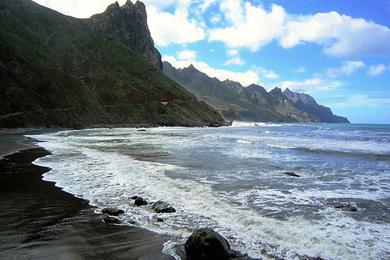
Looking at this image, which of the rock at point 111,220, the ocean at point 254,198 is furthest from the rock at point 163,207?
the rock at point 111,220

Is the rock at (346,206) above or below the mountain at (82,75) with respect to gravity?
below

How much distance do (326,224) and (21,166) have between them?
18.6 metres

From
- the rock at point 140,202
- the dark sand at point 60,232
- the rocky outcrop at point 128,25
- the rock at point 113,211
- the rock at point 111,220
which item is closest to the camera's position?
the dark sand at point 60,232

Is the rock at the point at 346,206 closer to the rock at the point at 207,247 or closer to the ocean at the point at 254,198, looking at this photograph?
the ocean at the point at 254,198

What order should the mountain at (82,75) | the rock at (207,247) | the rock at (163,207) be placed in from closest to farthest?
the rock at (207,247)
the rock at (163,207)
the mountain at (82,75)

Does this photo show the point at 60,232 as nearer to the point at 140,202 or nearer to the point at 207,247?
the point at 140,202

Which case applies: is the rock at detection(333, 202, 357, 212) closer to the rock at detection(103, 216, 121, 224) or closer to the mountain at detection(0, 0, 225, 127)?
the rock at detection(103, 216, 121, 224)

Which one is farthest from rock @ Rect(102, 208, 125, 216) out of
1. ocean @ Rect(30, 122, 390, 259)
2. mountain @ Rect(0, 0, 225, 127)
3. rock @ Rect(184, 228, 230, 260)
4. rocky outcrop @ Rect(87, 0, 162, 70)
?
rocky outcrop @ Rect(87, 0, 162, 70)

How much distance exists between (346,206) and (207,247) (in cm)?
847

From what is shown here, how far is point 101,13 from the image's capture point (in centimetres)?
18638

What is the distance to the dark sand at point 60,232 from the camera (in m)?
9.85

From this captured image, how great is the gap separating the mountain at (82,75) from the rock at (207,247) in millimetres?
62615

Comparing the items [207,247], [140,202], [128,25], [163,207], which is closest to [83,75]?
[128,25]

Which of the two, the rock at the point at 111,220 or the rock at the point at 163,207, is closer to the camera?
the rock at the point at 111,220
